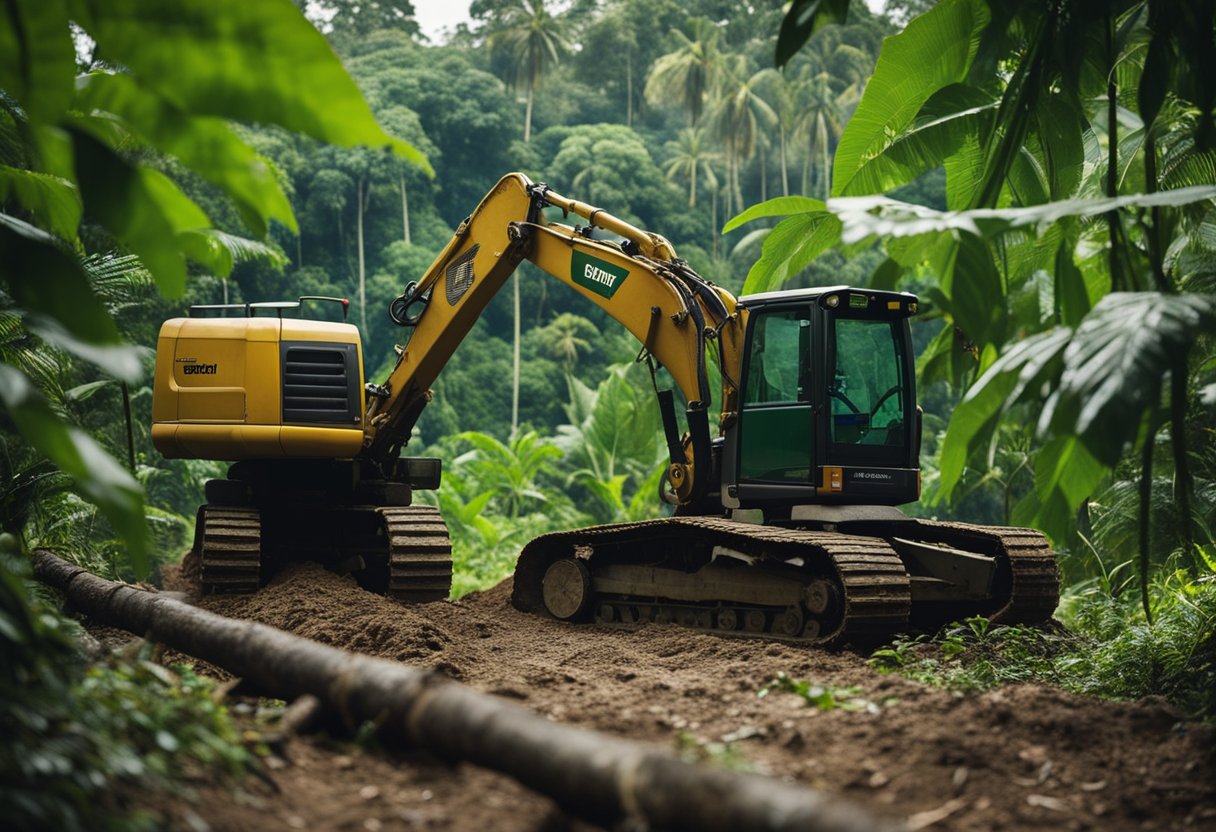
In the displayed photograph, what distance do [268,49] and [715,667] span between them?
5337mm

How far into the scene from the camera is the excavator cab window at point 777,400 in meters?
9.43

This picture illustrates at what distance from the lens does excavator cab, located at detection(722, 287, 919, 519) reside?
9.34 metres

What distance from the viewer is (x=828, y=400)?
9.34 meters

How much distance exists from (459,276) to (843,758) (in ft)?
25.5

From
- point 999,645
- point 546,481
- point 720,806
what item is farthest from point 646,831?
point 546,481

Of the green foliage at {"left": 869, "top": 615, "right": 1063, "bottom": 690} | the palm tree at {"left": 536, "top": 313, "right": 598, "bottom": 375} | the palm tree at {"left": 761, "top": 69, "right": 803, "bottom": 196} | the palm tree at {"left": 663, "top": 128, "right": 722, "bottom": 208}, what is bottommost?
the green foliage at {"left": 869, "top": 615, "right": 1063, "bottom": 690}

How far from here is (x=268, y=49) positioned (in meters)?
3.49

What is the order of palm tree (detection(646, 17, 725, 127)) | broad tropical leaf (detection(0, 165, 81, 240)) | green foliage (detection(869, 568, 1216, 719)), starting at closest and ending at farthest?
broad tropical leaf (detection(0, 165, 81, 240)) → green foliage (detection(869, 568, 1216, 719)) → palm tree (detection(646, 17, 725, 127))

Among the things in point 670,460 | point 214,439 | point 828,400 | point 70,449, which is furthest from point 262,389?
point 70,449

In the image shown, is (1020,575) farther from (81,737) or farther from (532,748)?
(81,737)

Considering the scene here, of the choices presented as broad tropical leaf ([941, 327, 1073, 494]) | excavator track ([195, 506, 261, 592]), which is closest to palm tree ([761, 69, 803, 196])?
excavator track ([195, 506, 261, 592])

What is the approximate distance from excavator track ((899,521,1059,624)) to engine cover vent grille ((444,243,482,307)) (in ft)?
15.0

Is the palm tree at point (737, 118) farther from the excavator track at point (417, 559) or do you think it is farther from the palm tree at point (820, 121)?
the excavator track at point (417, 559)

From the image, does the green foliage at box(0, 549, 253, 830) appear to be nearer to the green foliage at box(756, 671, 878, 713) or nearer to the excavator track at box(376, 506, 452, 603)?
the green foliage at box(756, 671, 878, 713)
